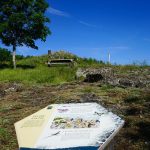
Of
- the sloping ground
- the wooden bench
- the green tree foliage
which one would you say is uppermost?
the green tree foliage

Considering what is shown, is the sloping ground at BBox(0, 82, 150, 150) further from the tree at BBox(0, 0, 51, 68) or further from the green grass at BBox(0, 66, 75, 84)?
the tree at BBox(0, 0, 51, 68)

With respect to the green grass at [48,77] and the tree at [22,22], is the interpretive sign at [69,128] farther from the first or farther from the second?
the tree at [22,22]

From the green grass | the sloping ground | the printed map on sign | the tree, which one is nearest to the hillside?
the sloping ground

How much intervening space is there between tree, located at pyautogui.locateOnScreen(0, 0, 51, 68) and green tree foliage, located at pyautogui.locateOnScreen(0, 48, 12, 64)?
46.2 inches

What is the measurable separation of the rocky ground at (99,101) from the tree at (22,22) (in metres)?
19.2

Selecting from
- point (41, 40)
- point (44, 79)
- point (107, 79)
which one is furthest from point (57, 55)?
point (107, 79)

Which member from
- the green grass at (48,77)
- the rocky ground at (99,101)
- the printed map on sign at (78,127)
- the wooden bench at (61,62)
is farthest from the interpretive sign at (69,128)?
the wooden bench at (61,62)

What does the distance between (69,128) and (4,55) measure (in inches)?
1442

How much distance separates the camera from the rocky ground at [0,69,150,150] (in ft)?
35.0

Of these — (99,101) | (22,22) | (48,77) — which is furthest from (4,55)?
(99,101)

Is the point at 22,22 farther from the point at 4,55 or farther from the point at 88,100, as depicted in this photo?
the point at 88,100

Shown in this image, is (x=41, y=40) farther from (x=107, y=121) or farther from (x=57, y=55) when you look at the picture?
(x=107, y=121)

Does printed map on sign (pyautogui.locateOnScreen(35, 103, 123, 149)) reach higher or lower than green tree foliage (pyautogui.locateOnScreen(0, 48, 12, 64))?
lower

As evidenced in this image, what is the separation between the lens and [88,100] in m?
14.0
